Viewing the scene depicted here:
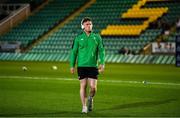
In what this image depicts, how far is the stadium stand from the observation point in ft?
135

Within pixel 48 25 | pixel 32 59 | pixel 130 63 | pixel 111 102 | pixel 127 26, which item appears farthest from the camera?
pixel 48 25

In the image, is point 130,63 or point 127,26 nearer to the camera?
point 130,63

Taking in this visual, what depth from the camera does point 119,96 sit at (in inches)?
679

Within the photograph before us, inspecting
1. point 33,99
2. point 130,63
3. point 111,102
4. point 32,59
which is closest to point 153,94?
point 111,102

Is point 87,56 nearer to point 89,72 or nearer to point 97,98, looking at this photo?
point 89,72

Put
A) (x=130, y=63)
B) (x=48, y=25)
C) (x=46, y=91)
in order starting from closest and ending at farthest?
1. (x=46, y=91)
2. (x=130, y=63)
3. (x=48, y=25)

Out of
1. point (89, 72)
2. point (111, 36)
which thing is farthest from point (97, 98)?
point (111, 36)

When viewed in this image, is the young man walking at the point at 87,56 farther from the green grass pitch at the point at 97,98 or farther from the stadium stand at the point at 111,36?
the stadium stand at the point at 111,36

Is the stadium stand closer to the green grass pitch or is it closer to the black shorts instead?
the green grass pitch

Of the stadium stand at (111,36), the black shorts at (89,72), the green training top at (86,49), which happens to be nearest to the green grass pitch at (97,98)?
the black shorts at (89,72)

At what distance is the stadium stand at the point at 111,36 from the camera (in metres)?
41.1

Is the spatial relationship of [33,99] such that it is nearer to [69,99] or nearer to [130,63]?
[69,99]

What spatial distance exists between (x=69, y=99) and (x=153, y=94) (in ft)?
10.3

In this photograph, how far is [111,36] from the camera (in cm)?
4709
